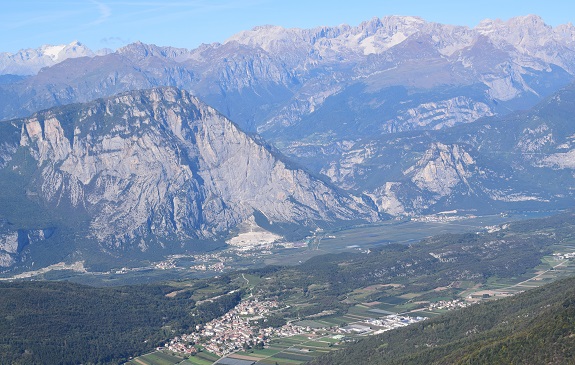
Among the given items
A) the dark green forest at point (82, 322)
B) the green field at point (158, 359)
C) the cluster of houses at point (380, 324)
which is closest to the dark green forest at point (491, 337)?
the cluster of houses at point (380, 324)

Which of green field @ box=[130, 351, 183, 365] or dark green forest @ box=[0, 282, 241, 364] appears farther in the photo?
dark green forest @ box=[0, 282, 241, 364]

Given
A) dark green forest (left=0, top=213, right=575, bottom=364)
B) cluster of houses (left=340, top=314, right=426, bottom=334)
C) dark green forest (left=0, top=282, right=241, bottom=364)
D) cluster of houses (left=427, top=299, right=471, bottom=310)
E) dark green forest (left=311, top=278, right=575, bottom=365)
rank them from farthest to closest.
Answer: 1. cluster of houses (left=427, top=299, right=471, bottom=310)
2. cluster of houses (left=340, top=314, right=426, bottom=334)
3. dark green forest (left=0, top=282, right=241, bottom=364)
4. dark green forest (left=0, top=213, right=575, bottom=364)
5. dark green forest (left=311, top=278, right=575, bottom=365)

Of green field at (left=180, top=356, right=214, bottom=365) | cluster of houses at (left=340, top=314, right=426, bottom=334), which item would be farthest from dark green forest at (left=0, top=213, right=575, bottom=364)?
cluster of houses at (left=340, top=314, right=426, bottom=334)

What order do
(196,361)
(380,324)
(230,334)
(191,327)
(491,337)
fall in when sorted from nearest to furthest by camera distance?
(491,337) < (196,361) < (230,334) < (380,324) < (191,327)

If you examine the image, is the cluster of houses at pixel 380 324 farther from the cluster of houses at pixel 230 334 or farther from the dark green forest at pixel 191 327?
the dark green forest at pixel 191 327

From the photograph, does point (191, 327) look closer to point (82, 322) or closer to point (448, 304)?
point (82, 322)

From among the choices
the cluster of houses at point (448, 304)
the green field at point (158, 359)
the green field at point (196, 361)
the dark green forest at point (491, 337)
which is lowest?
the cluster of houses at point (448, 304)

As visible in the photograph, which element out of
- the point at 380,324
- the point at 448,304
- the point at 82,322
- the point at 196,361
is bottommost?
the point at 448,304

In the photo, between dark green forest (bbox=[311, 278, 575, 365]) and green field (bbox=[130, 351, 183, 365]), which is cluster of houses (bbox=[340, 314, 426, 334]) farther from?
green field (bbox=[130, 351, 183, 365])

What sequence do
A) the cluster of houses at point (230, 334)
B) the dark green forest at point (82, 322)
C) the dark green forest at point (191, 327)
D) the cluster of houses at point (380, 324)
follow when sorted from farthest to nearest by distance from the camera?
the cluster of houses at point (380, 324)
the cluster of houses at point (230, 334)
the dark green forest at point (82, 322)
the dark green forest at point (191, 327)

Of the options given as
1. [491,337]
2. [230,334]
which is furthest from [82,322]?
[491,337]

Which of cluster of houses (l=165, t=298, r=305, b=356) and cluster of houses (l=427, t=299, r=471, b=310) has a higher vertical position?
cluster of houses (l=165, t=298, r=305, b=356)

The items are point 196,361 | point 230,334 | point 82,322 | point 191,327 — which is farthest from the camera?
point 191,327
